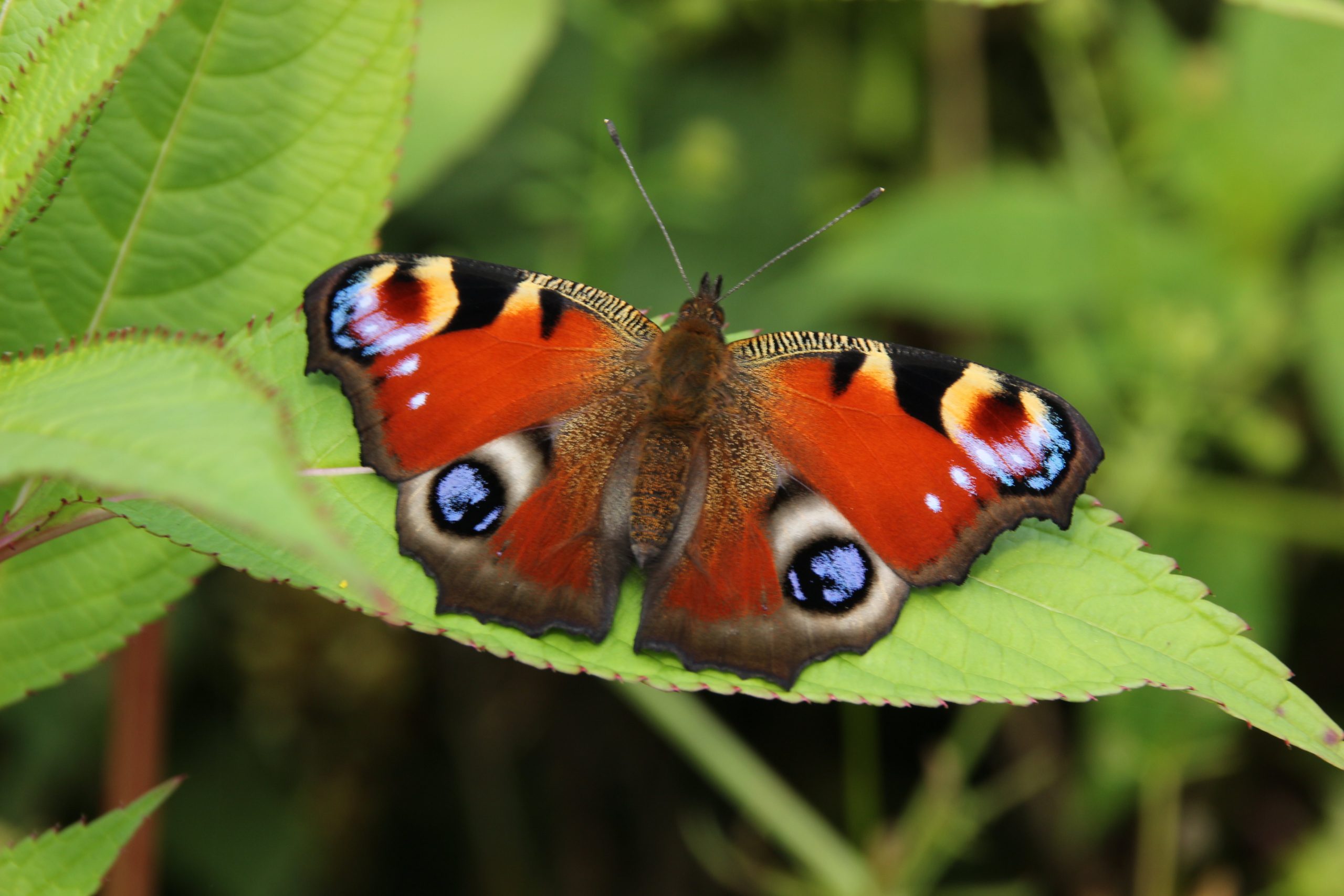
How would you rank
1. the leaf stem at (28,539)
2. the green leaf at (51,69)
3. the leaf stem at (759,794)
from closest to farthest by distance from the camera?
the green leaf at (51,69)
the leaf stem at (28,539)
the leaf stem at (759,794)

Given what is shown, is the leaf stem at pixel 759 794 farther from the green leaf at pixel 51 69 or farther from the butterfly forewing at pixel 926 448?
the green leaf at pixel 51 69

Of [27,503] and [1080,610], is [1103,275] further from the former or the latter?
[27,503]

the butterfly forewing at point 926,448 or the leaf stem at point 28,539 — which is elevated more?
the leaf stem at point 28,539

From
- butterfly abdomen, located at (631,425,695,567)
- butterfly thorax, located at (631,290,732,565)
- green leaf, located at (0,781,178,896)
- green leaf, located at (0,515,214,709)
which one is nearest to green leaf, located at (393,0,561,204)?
butterfly thorax, located at (631,290,732,565)

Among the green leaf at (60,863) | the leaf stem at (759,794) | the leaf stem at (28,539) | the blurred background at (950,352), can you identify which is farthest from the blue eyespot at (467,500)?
the blurred background at (950,352)

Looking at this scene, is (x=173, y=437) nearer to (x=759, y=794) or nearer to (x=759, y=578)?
(x=759, y=578)

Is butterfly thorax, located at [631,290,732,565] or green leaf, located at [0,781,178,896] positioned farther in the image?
butterfly thorax, located at [631,290,732,565]

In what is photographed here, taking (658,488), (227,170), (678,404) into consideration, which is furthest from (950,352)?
(227,170)

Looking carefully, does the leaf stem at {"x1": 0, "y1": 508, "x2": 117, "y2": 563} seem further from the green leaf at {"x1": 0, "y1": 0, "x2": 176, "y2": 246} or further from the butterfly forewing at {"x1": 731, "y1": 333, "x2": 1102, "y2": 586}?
the butterfly forewing at {"x1": 731, "y1": 333, "x2": 1102, "y2": 586}
